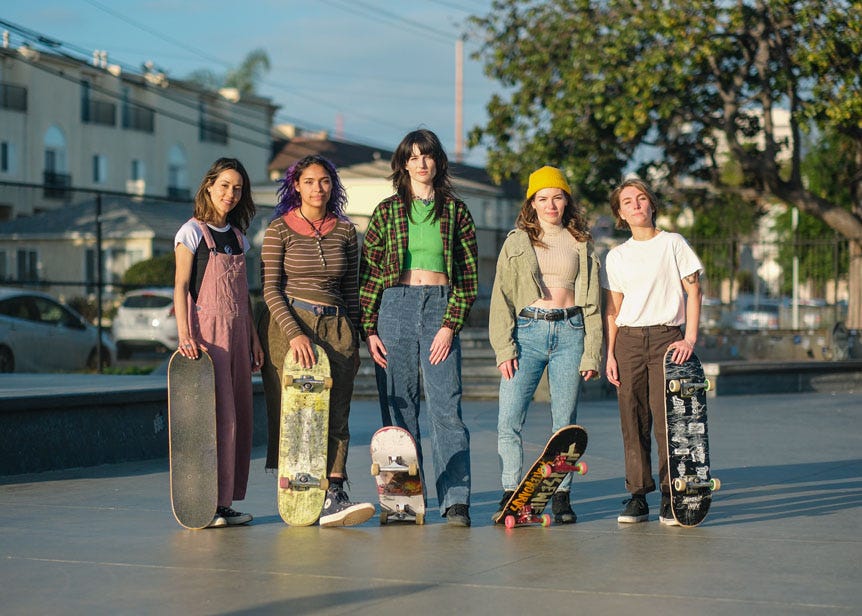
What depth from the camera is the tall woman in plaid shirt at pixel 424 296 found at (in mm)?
6648

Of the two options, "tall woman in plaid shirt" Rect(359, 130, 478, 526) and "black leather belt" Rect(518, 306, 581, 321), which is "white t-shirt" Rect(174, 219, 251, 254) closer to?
"tall woman in plaid shirt" Rect(359, 130, 478, 526)

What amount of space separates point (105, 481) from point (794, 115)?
57.7 ft

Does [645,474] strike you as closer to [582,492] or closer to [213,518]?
A: [582,492]

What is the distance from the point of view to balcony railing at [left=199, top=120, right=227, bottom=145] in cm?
6381

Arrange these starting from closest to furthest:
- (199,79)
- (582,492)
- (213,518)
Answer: (213,518) → (582,492) → (199,79)

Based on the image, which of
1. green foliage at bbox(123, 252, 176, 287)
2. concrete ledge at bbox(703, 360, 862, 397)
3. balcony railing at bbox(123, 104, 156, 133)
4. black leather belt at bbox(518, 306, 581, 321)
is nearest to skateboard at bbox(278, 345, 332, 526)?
black leather belt at bbox(518, 306, 581, 321)

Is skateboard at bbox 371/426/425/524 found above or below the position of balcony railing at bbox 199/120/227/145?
below

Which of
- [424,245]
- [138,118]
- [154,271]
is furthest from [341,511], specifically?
[138,118]

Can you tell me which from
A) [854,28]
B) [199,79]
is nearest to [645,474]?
[854,28]

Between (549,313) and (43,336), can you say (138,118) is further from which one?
(549,313)

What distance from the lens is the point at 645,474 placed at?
22.5 feet

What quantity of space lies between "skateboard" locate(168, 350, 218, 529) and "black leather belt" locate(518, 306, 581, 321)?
5.50 feet

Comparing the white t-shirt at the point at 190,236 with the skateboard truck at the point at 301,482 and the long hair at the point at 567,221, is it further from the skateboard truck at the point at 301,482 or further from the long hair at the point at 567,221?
the long hair at the point at 567,221

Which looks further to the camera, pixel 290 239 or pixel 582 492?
pixel 582 492
